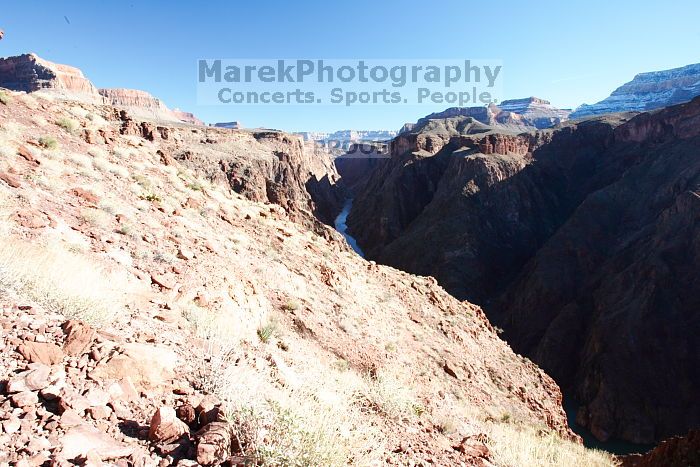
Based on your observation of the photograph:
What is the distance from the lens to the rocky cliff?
3116cm

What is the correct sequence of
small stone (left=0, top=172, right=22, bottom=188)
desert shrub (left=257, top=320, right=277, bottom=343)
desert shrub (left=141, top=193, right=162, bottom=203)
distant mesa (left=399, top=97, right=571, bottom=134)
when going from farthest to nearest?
1. distant mesa (left=399, top=97, right=571, bottom=134)
2. desert shrub (left=141, top=193, right=162, bottom=203)
3. small stone (left=0, top=172, right=22, bottom=188)
4. desert shrub (left=257, top=320, right=277, bottom=343)

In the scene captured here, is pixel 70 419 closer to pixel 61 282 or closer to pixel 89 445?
pixel 89 445

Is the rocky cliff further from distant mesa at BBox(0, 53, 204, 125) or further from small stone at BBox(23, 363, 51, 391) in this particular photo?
distant mesa at BBox(0, 53, 204, 125)

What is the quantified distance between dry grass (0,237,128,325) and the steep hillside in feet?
0.08

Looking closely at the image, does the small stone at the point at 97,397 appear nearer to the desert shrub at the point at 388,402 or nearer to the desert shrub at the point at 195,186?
the desert shrub at the point at 388,402

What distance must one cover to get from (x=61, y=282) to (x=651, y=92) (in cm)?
20336

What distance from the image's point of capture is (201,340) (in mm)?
4422

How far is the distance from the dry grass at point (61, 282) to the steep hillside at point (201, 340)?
0.02m

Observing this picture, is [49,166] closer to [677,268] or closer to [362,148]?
[677,268]

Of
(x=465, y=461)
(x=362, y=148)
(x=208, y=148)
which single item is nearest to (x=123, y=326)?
(x=465, y=461)

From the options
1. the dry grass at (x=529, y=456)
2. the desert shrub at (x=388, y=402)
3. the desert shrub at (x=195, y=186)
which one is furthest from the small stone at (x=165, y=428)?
the desert shrub at (x=195, y=186)

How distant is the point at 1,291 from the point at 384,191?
2947 inches

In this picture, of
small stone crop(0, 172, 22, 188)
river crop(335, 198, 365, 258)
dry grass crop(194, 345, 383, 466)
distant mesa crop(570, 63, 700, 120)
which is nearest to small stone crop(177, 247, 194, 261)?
small stone crop(0, 172, 22, 188)

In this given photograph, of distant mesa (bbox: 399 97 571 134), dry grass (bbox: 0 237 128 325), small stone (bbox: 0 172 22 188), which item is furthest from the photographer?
distant mesa (bbox: 399 97 571 134)
